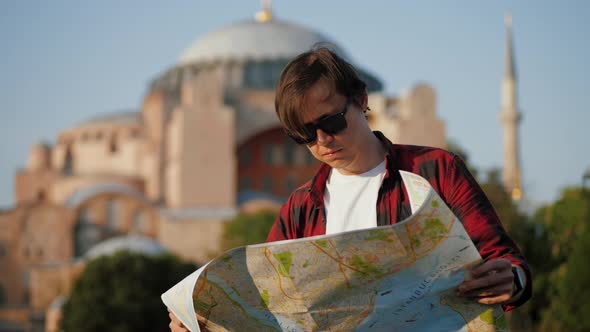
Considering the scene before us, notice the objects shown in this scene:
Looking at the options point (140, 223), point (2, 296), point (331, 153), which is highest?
point (331, 153)

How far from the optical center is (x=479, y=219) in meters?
2.52

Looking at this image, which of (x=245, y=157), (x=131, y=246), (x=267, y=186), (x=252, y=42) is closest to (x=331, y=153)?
(x=131, y=246)

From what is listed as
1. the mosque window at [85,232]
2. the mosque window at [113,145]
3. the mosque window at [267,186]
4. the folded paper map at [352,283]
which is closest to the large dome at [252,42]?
the mosque window at [113,145]

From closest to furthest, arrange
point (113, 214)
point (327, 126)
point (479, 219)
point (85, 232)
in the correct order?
point (479, 219)
point (327, 126)
point (85, 232)
point (113, 214)

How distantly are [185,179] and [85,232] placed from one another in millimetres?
4607

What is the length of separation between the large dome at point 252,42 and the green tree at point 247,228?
1188 cm

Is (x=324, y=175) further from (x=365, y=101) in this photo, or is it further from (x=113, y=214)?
(x=113, y=214)

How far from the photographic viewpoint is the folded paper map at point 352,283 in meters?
2.40

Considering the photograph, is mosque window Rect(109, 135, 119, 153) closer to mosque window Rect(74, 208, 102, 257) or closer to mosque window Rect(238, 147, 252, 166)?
mosque window Rect(238, 147, 252, 166)

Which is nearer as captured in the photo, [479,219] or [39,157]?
[479,219]

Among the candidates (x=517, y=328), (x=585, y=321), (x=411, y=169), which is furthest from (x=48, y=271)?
(x=411, y=169)

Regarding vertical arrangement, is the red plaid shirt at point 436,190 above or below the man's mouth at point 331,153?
below

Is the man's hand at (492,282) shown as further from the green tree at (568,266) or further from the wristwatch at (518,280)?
the green tree at (568,266)

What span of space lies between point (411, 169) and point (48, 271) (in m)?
36.5
